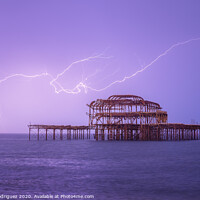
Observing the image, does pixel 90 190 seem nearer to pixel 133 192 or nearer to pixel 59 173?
pixel 133 192

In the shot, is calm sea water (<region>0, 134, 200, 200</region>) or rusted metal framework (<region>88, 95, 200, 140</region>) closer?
calm sea water (<region>0, 134, 200, 200</region>)

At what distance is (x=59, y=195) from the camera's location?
65.3 feet

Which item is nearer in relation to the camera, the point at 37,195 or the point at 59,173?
the point at 37,195

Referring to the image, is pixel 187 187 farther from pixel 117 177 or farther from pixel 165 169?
pixel 165 169

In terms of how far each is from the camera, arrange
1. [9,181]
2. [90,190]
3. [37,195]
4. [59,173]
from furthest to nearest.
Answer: [59,173]
[9,181]
[90,190]
[37,195]

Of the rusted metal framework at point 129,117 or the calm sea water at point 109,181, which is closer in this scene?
the calm sea water at point 109,181

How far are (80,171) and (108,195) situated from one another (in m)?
9.89

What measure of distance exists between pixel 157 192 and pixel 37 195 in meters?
7.40

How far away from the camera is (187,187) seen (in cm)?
2209

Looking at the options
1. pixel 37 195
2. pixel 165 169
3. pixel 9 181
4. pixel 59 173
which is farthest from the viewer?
pixel 165 169

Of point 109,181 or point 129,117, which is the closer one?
point 109,181

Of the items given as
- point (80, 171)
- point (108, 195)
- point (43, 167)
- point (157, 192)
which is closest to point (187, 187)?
point (157, 192)

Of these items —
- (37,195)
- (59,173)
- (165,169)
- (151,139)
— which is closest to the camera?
(37,195)

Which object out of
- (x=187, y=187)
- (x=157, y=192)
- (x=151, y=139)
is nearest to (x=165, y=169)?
(x=187, y=187)
